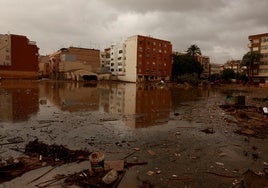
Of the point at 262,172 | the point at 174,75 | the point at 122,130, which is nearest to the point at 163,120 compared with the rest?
the point at 122,130

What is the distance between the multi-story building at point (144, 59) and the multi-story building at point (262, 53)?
26954mm

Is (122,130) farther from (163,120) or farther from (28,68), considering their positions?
(28,68)

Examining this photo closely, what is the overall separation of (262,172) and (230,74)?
77.5 meters

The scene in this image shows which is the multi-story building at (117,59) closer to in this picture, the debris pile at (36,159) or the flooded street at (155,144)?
the flooded street at (155,144)

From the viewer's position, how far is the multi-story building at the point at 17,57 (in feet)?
196

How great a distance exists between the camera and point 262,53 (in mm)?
66750

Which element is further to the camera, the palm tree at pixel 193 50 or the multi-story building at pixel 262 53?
the palm tree at pixel 193 50

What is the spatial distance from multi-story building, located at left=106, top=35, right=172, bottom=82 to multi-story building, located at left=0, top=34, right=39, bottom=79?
97.7 feet

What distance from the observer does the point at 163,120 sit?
1409 cm

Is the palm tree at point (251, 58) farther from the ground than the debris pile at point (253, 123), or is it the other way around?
the palm tree at point (251, 58)

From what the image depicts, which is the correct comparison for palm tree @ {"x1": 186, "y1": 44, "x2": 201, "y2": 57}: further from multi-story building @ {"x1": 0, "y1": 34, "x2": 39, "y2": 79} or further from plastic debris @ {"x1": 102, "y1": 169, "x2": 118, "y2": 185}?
plastic debris @ {"x1": 102, "y1": 169, "x2": 118, "y2": 185}

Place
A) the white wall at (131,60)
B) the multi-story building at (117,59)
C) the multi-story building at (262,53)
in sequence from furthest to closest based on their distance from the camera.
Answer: the multi-story building at (117,59) → the white wall at (131,60) → the multi-story building at (262,53)

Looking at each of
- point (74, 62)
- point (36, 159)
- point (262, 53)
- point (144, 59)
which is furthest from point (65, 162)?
point (74, 62)

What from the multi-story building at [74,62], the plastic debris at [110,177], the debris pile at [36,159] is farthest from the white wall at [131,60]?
the plastic debris at [110,177]
